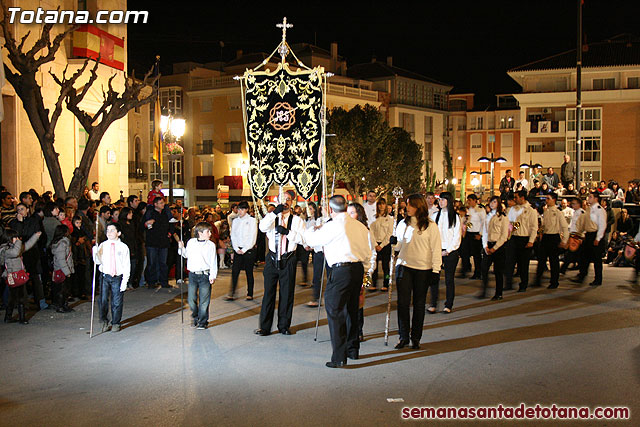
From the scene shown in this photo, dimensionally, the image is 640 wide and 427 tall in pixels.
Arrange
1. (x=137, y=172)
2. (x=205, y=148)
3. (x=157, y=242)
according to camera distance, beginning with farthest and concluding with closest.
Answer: (x=205, y=148) < (x=137, y=172) < (x=157, y=242)

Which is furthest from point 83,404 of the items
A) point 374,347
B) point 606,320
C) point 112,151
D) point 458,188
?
point 458,188

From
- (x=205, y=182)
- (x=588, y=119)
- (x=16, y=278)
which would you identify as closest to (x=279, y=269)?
(x=16, y=278)

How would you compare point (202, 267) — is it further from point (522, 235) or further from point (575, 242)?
point (575, 242)

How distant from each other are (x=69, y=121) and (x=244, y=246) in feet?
43.6

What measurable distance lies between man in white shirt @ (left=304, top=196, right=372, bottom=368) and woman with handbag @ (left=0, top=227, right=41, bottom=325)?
5.02m

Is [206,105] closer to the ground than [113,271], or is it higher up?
higher up

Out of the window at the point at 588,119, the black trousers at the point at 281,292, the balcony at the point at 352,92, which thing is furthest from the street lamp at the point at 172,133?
the balcony at the point at 352,92

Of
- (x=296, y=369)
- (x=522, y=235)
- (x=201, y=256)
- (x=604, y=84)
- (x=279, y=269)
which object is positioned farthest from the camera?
(x=604, y=84)

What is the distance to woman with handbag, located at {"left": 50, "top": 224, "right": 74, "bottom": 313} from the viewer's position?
1047cm

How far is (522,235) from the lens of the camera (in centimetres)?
1269

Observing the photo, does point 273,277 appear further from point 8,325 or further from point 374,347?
point 8,325

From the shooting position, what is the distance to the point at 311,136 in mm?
11930

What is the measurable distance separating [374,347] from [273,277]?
1.85m

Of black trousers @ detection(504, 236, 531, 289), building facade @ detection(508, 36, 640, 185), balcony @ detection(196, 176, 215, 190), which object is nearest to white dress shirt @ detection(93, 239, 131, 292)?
black trousers @ detection(504, 236, 531, 289)
